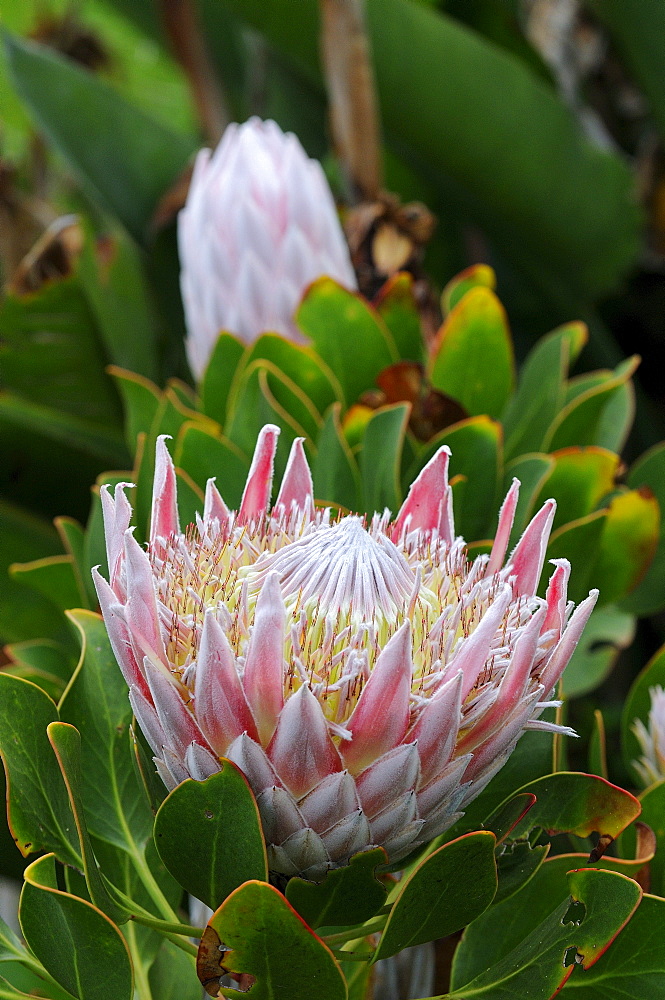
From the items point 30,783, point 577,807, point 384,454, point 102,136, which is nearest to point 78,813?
point 30,783

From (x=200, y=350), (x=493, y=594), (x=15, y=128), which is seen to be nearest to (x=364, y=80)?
(x=200, y=350)

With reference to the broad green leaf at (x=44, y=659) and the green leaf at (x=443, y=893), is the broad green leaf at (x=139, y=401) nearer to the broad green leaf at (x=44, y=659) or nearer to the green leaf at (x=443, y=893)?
the broad green leaf at (x=44, y=659)

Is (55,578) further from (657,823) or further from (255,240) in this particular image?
(657,823)

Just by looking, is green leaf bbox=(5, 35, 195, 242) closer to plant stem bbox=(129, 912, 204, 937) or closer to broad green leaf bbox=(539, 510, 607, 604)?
broad green leaf bbox=(539, 510, 607, 604)

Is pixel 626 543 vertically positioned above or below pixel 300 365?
below

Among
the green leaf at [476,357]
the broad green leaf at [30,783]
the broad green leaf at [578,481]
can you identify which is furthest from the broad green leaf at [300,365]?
the broad green leaf at [30,783]

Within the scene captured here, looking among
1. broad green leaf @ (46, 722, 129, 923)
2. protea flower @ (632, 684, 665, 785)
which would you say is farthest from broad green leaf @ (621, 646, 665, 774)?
broad green leaf @ (46, 722, 129, 923)

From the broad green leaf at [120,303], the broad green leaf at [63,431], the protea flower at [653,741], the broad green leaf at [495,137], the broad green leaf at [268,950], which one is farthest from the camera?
the broad green leaf at [495,137]
